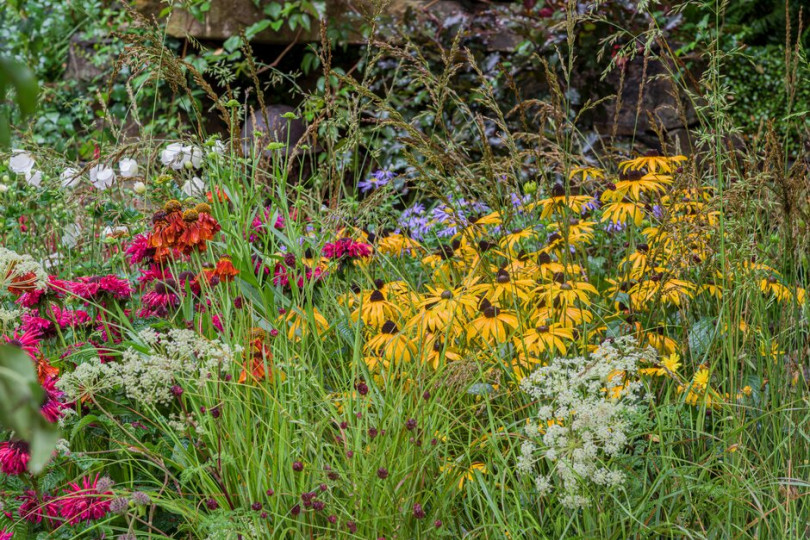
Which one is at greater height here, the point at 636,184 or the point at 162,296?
the point at 636,184

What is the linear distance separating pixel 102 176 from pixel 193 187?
1.06 feet

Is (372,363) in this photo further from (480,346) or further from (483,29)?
(483,29)

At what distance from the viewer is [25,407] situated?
1.48 feet

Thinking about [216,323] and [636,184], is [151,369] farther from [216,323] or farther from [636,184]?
[636,184]

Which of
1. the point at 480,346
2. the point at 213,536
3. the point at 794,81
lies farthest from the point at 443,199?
the point at 213,536

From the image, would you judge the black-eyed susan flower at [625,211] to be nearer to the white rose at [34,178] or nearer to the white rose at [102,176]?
the white rose at [102,176]

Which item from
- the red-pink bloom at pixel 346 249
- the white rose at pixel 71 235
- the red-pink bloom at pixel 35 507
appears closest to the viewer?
the red-pink bloom at pixel 35 507

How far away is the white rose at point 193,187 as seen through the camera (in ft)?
10.1

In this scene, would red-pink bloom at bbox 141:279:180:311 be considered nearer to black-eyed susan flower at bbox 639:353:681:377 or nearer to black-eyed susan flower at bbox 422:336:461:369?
black-eyed susan flower at bbox 422:336:461:369

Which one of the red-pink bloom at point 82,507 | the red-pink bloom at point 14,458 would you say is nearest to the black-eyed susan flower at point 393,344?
the red-pink bloom at point 82,507

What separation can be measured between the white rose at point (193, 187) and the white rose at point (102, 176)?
0.88 feet

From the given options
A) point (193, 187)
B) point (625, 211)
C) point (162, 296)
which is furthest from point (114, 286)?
point (625, 211)

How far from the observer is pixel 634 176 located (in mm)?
2682

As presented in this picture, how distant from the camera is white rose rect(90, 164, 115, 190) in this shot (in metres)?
3.11
